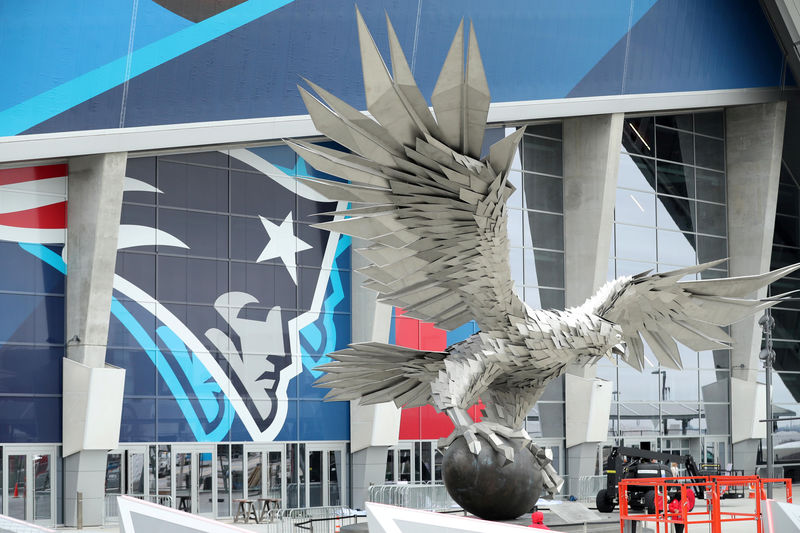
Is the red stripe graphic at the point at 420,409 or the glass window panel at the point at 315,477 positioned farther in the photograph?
the red stripe graphic at the point at 420,409

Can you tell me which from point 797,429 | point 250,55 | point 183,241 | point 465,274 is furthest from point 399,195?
point 797,429

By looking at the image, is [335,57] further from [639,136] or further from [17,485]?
[639,136]

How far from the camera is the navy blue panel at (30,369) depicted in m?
23.3

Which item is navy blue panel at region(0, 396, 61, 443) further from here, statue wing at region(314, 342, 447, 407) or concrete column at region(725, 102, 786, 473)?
concrete column at region(725, 102, 786, 473)

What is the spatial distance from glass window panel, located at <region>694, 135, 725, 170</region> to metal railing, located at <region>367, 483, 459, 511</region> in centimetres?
1928

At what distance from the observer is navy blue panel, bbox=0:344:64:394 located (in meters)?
23.3

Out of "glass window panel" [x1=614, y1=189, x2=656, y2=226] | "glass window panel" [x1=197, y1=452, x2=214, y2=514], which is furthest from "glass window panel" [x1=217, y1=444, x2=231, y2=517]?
"glass window panel" [x1=614, y1=189, x2=656, y2=226]

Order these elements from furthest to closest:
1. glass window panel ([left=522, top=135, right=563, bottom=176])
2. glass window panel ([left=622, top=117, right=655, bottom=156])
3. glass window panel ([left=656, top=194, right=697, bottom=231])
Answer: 1. glass window panel ([left=656, top=194, right=697, bottom=231])
2. glass window panel ([left=622, top=117, right=655, bottom=156])
3. glass window panel ([left=522, top=135, right=563, bottom=176])

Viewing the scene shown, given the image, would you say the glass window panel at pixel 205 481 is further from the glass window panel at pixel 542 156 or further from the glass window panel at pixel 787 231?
the glass window panel at pixel 787 231

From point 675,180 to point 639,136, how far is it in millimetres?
2682

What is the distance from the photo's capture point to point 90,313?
23484 millimetres

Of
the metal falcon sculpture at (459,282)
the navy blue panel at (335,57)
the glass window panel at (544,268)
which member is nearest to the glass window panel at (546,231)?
the glass window panel at (544,268)

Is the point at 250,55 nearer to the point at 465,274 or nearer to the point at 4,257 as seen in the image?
the point at 4,257

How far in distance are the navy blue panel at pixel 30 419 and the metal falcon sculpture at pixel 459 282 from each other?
12933mm
